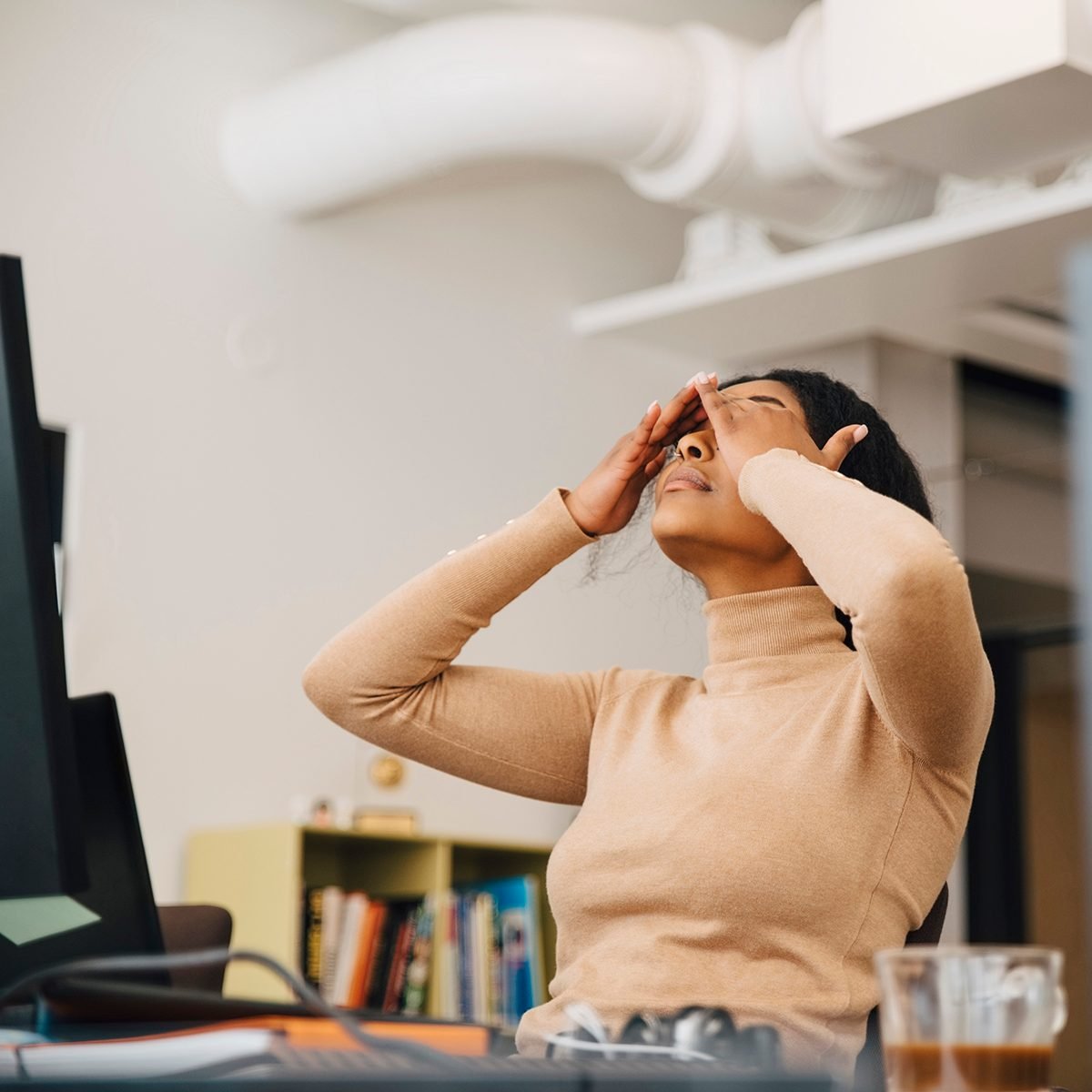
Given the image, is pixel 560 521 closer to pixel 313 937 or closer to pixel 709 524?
pixel 709 524

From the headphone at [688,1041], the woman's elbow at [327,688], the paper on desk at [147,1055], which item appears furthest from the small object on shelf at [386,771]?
the paper on desk at [147,1055]

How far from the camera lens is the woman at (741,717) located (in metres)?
1.30

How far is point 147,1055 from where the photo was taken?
667mm

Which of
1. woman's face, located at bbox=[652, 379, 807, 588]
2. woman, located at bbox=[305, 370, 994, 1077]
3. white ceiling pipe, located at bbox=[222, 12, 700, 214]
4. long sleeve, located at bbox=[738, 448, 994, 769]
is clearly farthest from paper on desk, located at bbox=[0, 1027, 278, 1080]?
white ceiling pipe, located at bbox=[222, 12, 700, 214]

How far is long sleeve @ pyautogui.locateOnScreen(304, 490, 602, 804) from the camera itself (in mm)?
1651

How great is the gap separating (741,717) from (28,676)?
80cm

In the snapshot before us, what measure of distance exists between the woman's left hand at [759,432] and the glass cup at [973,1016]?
0.86 meters

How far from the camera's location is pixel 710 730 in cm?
148

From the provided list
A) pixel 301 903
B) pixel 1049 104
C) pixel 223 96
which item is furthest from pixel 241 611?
pixel 1049 104

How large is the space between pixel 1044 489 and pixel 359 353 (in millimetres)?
1789

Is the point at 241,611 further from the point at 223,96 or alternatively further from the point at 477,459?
the point at 223,96

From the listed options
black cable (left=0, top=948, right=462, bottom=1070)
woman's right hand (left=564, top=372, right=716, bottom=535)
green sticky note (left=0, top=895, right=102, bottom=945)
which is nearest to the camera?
black cable (left=0, top=948, right=462, bottom=1070)

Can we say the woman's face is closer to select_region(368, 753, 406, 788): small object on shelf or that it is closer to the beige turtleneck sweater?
the beige turtleneck sweater

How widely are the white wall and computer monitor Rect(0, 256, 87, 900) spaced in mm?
2289
